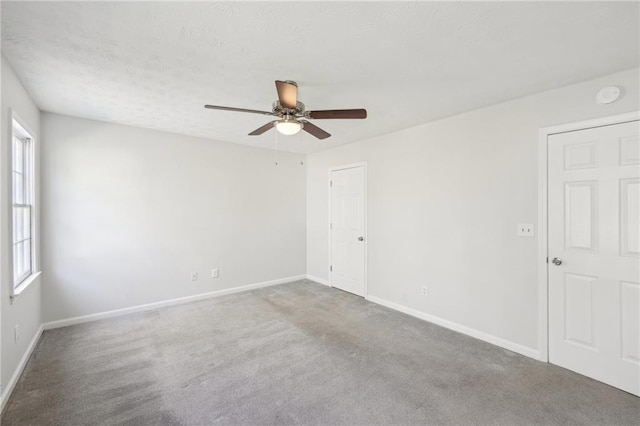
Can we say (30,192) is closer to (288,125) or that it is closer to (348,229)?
(288,125)

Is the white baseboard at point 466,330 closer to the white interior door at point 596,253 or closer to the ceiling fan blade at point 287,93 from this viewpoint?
the white interior door at point 596,253

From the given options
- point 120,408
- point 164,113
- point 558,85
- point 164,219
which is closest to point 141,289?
point 164,219

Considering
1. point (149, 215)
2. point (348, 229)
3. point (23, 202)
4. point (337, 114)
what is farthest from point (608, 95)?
point (23, 202)

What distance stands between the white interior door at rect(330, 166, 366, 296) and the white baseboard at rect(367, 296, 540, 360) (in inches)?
22.3

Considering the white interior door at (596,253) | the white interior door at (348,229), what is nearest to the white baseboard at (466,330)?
the white interior door at (596,253)

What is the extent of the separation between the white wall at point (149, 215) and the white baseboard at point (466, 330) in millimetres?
2168

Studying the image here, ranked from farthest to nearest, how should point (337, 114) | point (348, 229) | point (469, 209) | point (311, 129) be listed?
point (348, 229)
point (469, 209)
point (311, 129)
point (337, 114)

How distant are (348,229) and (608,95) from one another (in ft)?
10.7

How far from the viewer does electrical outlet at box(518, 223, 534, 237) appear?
8.70 feet

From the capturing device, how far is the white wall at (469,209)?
8.63 feet

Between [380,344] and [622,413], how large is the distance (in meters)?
1.75

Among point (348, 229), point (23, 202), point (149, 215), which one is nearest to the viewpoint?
point (23, 202)

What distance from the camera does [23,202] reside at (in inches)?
110

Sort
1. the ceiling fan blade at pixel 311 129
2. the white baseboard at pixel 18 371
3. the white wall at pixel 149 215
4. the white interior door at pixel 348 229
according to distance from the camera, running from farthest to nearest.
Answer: the white interior door at pixel 348 229 → the white wall at pixel 149 215 → the ceiling fan blade at pixel 311 129 → the white baseboard at pixel 18 371
